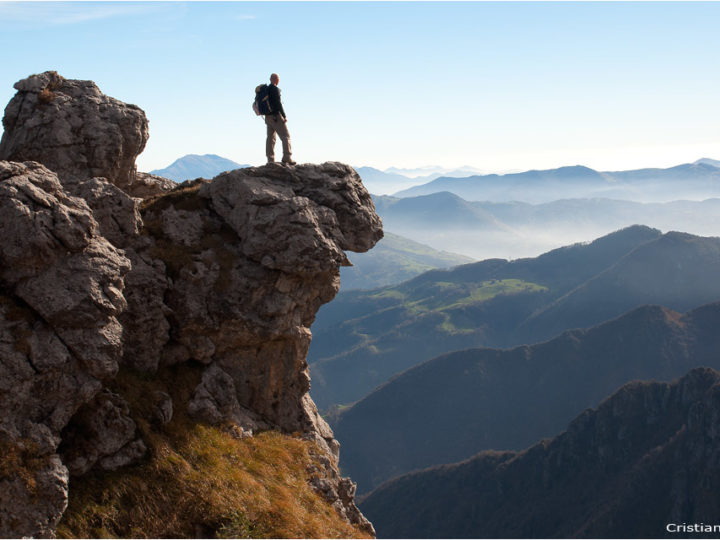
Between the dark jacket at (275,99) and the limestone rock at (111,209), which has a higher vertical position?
the dark jacket at (275,99)

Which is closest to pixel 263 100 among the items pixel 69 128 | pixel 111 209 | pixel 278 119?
pixel 278 119

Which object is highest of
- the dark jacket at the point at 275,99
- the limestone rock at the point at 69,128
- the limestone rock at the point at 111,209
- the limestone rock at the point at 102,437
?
the dark jacket at the point at 275,99

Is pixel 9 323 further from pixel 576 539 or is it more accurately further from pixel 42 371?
pixel 576 539

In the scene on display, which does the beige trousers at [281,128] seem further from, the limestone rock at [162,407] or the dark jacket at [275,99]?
the limestone rock at [162,407]

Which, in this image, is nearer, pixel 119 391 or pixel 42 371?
pixel 42 371

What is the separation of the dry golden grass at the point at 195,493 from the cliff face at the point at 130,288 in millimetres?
569

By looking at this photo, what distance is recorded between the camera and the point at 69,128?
101 ft

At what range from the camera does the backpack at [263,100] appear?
32125mm

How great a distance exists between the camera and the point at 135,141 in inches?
1271

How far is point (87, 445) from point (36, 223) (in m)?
7.70

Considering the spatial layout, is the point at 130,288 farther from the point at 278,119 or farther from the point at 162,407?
the point at 278,119

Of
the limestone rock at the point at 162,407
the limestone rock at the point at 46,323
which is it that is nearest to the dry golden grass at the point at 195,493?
the limestone rock at the point at 162,407

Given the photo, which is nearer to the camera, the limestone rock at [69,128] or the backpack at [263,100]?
the limestone rock at [69,128]

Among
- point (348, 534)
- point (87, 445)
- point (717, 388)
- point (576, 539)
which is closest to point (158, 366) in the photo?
point (87, 445)
